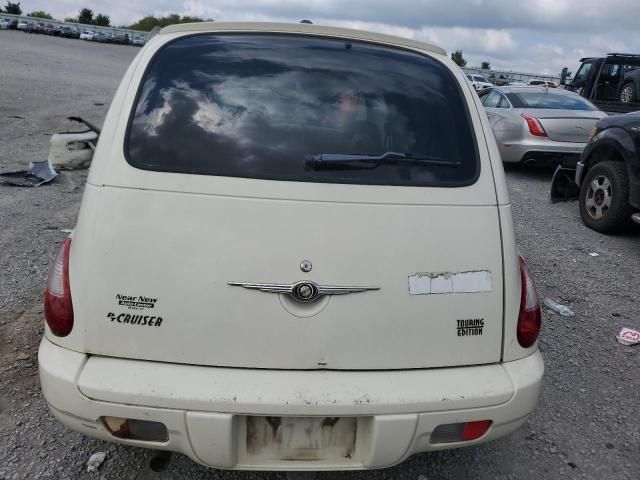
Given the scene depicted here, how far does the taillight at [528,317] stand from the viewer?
2115 millimetres

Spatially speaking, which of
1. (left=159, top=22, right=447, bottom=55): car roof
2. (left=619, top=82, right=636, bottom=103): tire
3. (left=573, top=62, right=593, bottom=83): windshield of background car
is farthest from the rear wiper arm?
(left=573, top=62, right=593, bottom=83): windshield of background car

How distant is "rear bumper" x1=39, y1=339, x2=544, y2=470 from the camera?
180 centimetres

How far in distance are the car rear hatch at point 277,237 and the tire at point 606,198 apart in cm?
434

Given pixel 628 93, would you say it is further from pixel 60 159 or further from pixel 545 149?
pixel 60 159

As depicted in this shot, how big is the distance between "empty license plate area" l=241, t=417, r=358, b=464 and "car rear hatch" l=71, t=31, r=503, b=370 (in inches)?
7.4

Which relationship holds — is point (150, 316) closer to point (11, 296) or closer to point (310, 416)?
point (310, 416)

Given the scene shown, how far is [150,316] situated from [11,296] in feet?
8.29

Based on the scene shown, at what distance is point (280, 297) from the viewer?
1.90 meters

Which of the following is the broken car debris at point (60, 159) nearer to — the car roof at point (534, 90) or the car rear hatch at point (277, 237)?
the car rear hatch at point (277, 237)

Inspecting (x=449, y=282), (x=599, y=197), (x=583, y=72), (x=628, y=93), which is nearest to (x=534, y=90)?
(x=599, y=197)

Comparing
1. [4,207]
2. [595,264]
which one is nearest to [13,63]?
[4,207]

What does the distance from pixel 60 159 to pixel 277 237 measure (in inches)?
254

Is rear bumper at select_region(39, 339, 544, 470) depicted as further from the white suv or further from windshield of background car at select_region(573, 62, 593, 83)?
A: windshield of background car at select_region(573, 62, 593, 83)

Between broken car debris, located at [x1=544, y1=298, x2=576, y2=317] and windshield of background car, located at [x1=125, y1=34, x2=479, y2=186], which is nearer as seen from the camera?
windshield of background car, located at [x1=125, y1=34, x2=479, y2=186]
